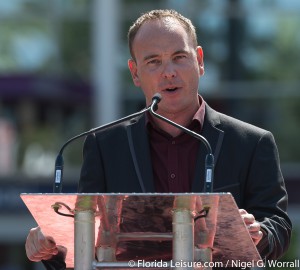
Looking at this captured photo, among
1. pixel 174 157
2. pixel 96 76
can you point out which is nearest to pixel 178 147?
pixel 174 157

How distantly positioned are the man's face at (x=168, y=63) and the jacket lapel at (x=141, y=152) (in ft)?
0.45

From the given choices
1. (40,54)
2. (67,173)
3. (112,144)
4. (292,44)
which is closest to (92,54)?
(40,54)

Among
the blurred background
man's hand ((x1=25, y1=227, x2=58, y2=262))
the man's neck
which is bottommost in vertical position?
man's hand ((x1=25, y1=227, x2=58, y2=262))

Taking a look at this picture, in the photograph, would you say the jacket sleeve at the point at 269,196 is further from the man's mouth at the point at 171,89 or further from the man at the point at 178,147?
the man's mouth at the point at 171,89

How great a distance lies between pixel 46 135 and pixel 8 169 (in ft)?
2.81

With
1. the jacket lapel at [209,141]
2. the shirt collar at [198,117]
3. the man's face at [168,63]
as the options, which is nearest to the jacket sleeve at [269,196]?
the jacket lapel at [209,141]

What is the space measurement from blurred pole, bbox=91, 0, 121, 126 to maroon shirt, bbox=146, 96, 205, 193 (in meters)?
13.7

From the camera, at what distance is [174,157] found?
408 cm

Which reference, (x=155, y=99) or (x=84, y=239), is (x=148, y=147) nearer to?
(x=155, y=99)

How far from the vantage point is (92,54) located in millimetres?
18172

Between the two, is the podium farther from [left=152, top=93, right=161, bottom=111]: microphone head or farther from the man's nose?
the man's nose

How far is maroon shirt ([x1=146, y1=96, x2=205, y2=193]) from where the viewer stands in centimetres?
404

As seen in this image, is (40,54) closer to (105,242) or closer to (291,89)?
(291,89)

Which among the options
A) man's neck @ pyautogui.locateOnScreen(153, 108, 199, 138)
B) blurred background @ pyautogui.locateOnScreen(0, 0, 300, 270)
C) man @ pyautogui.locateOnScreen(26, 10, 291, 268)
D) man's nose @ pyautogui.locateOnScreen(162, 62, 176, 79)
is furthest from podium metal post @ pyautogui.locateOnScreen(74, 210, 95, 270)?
blurred background @ pyautogui.locateOnScreen(0, 0, 300, 270)
